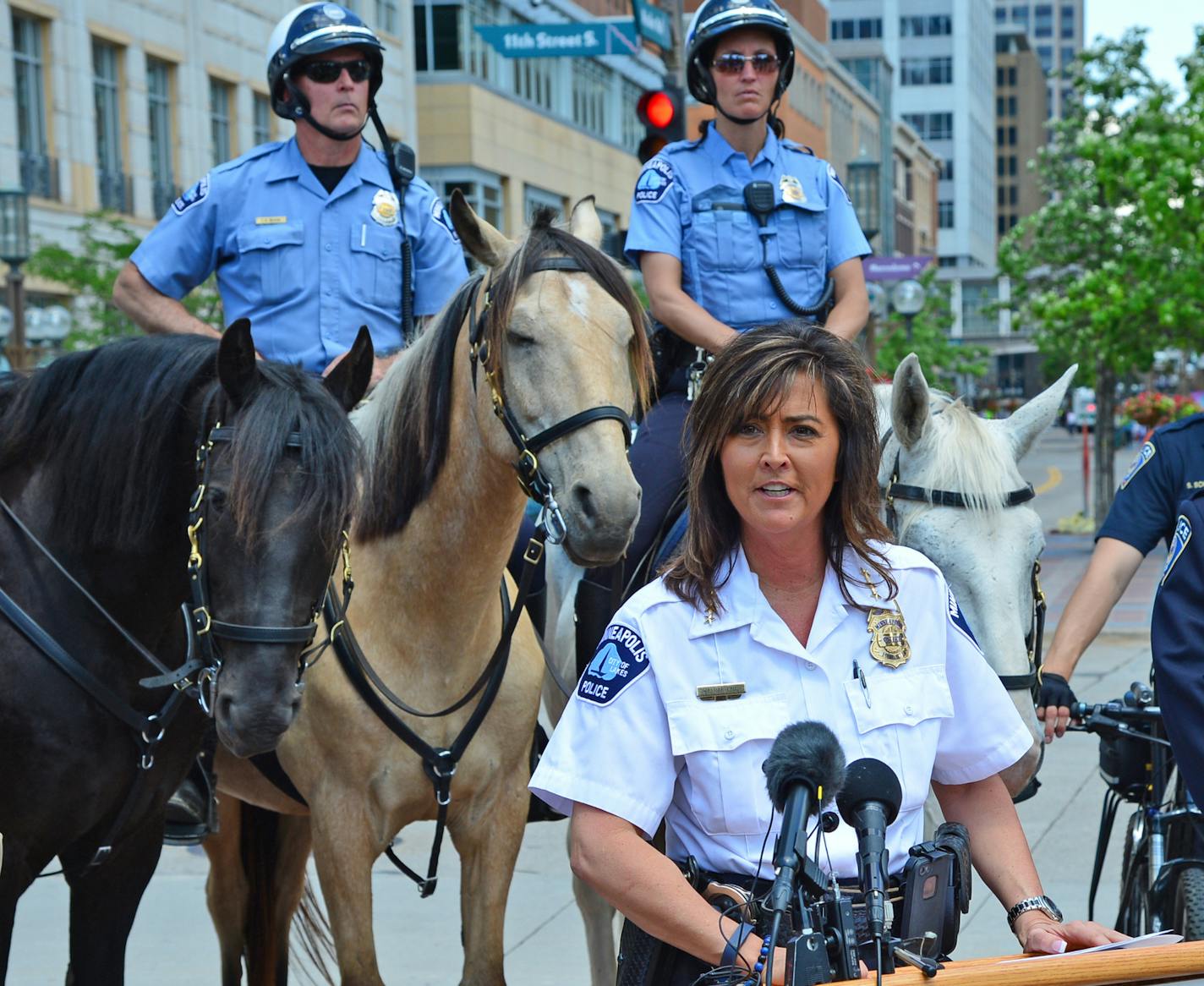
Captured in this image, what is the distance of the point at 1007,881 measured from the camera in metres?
2.82

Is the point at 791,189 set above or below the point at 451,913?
above

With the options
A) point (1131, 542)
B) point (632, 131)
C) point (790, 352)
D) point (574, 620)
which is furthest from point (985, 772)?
point (632, 131)

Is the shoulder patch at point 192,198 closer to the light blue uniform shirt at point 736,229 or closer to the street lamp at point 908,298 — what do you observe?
the light blue uniform shirt at point 736,229

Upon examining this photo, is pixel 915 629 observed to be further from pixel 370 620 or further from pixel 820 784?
pixel 370 620

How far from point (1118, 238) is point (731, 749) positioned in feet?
93.4

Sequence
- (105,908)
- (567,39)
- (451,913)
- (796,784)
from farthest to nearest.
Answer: (567,39) → (451,913) → (105,908) → (796,784)

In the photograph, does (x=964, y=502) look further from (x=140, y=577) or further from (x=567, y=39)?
(x=567, y=39)

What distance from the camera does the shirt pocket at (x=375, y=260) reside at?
5.39 meters

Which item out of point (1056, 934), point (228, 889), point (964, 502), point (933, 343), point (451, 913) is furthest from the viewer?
point (933, 343)

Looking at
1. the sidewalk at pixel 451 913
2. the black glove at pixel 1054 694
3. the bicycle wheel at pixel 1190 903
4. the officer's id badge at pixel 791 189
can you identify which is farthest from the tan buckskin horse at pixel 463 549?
the sidewalk at pixel 451 913

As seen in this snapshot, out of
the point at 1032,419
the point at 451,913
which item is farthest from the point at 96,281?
the point at 1032,419

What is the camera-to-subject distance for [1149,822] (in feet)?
15.9

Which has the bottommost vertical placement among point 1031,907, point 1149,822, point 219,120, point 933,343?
point 1149,822

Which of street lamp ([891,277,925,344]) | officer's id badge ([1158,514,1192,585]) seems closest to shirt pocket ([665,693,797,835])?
officer's id badge ([1158,514,1192,585])
